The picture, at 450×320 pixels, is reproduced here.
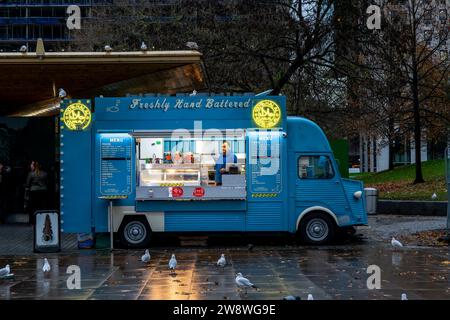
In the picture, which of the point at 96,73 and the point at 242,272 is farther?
the point at 96,73

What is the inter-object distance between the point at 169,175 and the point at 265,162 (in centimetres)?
229

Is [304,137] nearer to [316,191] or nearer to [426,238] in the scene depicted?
[316,191]

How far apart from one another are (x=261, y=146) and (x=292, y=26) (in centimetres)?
714

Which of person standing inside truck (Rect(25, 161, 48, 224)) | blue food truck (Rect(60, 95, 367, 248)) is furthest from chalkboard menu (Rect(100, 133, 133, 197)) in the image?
person standing inside truck (Rect(25, 161, 48, 224))

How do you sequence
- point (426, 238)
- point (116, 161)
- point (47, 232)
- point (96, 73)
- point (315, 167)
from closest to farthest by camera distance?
point (47, 232)
point (116, 161)
point (315, 167)
point (426, 238)
point (96, 73)

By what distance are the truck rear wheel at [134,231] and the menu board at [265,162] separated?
2.66 m

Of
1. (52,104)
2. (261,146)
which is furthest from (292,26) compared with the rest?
(52,104)

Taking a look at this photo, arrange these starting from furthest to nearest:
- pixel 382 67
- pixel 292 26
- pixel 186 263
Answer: pixel 382 67 → pixel 292 26 → pixel 186 263

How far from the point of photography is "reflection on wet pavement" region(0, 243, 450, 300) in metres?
9.68

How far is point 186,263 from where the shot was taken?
13078 mm

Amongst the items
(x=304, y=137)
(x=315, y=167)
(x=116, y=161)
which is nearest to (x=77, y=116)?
(x=116, y=161)

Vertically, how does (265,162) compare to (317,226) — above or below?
above

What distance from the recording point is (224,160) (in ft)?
52.5
